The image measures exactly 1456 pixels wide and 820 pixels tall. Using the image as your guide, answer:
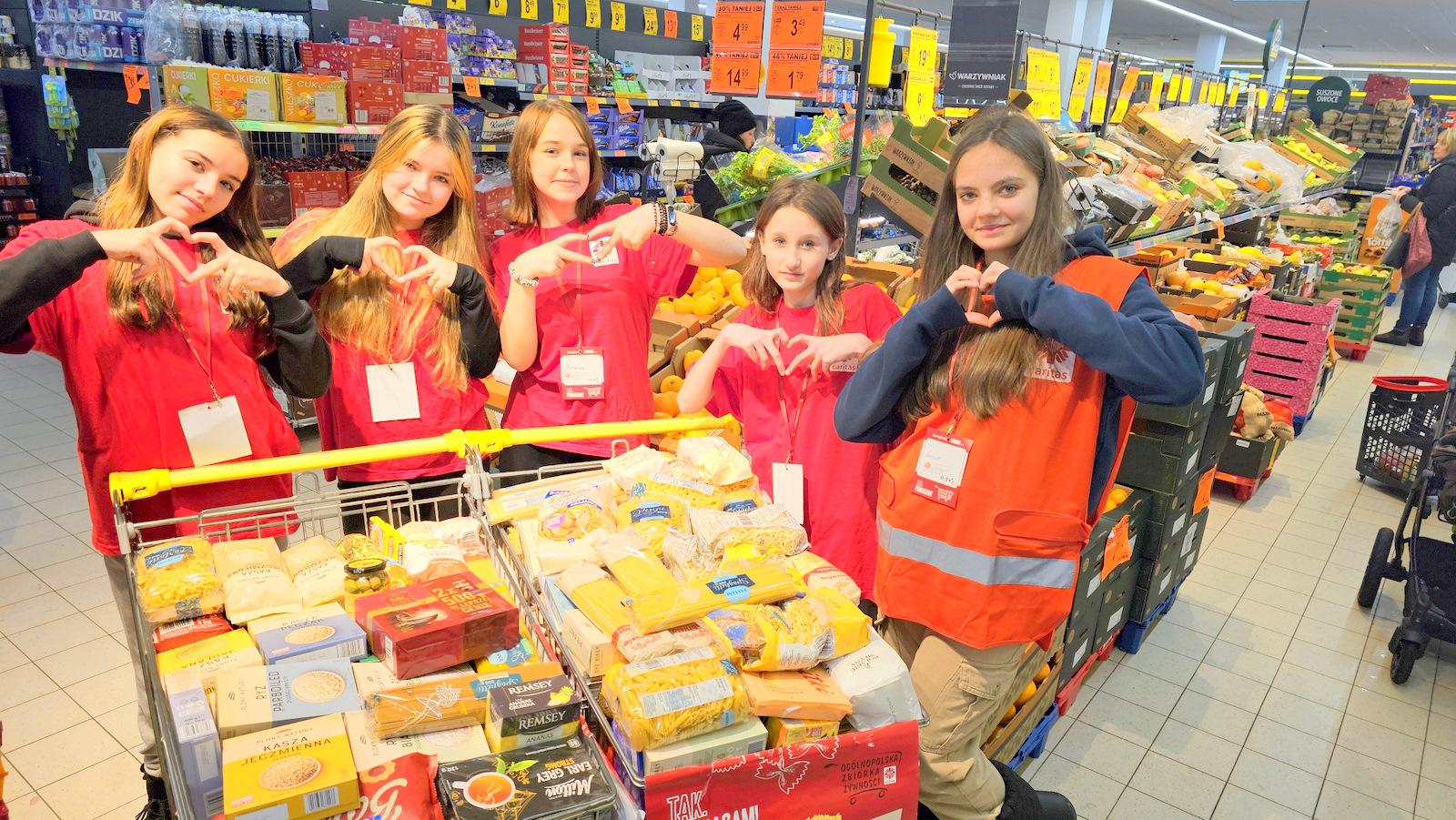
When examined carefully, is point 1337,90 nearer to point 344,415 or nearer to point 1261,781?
point 1261,781

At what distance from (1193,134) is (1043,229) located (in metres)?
5.96

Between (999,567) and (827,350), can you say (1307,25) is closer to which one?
(827,350)

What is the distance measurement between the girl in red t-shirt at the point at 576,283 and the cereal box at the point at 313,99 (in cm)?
337

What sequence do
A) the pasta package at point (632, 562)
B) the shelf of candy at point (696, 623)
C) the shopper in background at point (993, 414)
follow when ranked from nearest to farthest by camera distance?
the shelf of candy at point (696, 623) → the pasta package at point (632, 562) → the shopper in background at point (993, 414)

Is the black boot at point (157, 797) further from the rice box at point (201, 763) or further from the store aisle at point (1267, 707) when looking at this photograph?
the store aisle at point (1267, 707)

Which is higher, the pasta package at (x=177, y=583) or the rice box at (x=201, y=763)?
the pasta package at (x=177, y=583)

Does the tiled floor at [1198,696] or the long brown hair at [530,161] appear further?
the tiled floor at [1198,696]

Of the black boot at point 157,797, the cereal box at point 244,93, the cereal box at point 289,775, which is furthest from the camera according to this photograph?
the cereal box at point 244,93

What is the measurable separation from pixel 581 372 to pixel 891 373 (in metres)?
0.89

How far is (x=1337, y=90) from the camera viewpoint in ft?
40.2

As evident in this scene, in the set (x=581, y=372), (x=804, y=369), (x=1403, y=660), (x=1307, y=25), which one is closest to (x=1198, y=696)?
(x=1403, y=660)

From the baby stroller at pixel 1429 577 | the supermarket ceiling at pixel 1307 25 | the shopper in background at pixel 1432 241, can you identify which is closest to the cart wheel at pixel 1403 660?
the baby stroller at pixel 1429 577

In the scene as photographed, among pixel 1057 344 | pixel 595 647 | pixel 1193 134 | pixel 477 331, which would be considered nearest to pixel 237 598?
pixel 595 647

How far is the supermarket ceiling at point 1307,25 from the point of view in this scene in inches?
623
